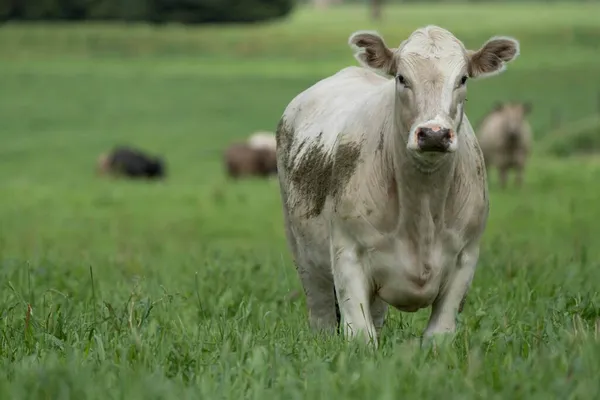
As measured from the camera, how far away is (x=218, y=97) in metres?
47.7

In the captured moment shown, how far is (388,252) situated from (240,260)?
13.1 feet

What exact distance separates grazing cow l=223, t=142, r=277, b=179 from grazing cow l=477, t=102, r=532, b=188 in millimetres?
6762

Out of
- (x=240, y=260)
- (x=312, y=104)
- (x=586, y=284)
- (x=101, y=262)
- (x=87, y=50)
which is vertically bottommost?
(x=87, y=50)

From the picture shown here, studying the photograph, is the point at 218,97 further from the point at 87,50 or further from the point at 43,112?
the point at 87,50

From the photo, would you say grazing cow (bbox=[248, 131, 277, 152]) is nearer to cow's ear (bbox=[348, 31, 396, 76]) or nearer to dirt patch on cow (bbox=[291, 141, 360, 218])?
dirt patch on cow (bbox=[291, 141, 360, 218])

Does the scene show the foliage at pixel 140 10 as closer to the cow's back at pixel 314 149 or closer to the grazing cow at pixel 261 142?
the grazing cow at pixel 261 142

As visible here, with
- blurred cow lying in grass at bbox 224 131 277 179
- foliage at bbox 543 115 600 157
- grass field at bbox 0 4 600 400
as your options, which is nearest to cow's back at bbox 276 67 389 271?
grass field at bbox 0 4 600 400

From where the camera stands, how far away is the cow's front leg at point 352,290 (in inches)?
238

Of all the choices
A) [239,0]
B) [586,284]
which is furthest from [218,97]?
[586,284]

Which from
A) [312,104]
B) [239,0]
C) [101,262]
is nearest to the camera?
[312,104]

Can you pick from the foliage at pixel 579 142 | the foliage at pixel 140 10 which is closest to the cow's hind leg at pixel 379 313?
the foliage at pixel 579 142

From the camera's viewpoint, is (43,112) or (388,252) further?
(43,112)

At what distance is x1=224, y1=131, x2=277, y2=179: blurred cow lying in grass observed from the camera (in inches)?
1211

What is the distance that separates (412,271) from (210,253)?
5818mm
